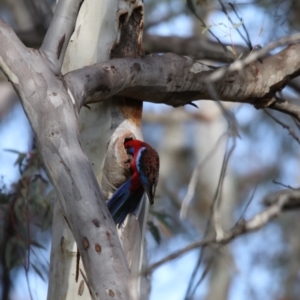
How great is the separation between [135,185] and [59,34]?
1.51ft

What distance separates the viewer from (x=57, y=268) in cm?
175

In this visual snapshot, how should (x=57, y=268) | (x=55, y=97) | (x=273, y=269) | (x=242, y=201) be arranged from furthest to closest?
(x=242, y=201), (x=273, y=269), (x=57, y=268), (x=55, y=97)

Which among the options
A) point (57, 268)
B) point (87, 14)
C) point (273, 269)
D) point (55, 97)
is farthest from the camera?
point (273, 269)

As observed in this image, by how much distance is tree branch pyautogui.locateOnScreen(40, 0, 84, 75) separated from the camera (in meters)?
1.43

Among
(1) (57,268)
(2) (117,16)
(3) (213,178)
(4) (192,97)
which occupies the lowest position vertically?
(1) (57,268)

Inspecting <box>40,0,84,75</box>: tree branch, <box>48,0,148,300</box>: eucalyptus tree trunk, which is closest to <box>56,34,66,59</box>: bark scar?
<box>40,0,84,75</box>: tree branch

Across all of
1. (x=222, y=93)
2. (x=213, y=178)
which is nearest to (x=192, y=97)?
(x=222, y=93)

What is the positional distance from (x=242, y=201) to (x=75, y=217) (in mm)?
6133

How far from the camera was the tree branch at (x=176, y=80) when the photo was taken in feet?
5.14

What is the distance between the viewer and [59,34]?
1.48 metres

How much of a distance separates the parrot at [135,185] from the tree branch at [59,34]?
38cm

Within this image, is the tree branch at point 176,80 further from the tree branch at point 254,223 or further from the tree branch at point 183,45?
the tree branch at point 183,45

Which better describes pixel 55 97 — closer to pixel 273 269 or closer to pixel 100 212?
pixel 100 212

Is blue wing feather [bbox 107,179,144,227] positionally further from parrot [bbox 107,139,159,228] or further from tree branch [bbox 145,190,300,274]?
tree branch [bbox 145,190,300,274]
